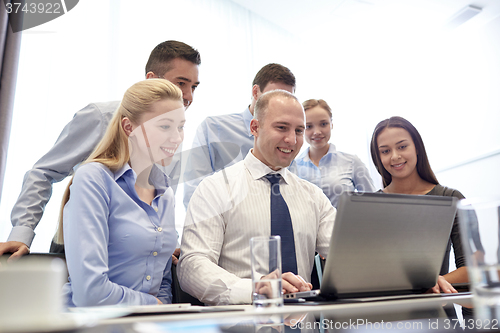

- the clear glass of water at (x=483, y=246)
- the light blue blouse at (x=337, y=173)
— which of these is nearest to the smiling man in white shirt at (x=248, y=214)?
the clear glass of water at (x=483, y=246)

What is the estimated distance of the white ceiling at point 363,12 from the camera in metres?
3.71

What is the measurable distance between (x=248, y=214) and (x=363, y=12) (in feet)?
10.5

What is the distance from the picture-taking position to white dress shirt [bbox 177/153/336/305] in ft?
3.97

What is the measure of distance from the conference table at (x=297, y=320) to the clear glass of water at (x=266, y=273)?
0.12ft

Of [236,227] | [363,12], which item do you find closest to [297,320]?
[236,227]

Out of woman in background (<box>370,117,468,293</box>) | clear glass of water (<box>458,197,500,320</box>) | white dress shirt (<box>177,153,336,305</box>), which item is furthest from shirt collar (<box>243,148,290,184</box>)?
clear glass of water (<box>458,197,500,320</box>)

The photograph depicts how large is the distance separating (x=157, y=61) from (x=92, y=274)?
1.31 m

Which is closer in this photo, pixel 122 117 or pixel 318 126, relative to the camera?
pixel 122 117

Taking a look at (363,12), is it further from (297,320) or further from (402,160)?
(297,320)

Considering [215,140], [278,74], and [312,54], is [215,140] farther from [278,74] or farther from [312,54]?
[312,54]

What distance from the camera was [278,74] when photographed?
7.78 ft

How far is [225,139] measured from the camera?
231cm

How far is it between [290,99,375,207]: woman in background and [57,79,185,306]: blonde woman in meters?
1.37

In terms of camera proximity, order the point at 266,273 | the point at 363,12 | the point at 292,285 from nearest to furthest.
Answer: the point at 266,273, the point at 292,285, the point at 363,12
